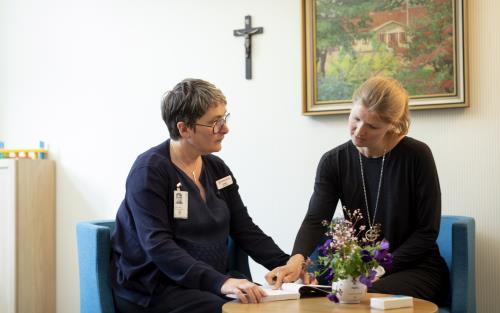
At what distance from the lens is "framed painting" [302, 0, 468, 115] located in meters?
3.08

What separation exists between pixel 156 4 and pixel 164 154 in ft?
5.54

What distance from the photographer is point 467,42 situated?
3045 mm

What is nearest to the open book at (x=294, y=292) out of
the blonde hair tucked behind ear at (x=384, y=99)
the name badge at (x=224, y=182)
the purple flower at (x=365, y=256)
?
the purple flower at (x=365, y=256)

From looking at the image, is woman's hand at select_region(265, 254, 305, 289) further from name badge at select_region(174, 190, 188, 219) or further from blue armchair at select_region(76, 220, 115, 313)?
blue armchair at select_region(76, 220, 115, 313)

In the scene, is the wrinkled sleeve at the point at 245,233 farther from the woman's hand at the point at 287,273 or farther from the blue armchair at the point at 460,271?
the blue armchair at the point at 460,271

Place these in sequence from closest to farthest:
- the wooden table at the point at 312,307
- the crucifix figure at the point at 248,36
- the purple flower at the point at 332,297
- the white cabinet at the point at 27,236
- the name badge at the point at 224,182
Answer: the wooden table at the point at 312,307 → the purple flower at the point at 332,297 → the name badge at the point at 224,182 → the crucifix figure at the point at 248,36 → the white cabinet at the point at 27,236

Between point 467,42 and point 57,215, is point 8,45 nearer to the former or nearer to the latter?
point 57,215

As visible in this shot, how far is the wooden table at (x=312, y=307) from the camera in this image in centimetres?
196

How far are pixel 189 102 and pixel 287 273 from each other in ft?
2.50

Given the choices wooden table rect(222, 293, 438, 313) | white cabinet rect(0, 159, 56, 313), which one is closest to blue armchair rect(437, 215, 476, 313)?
wooden table rect(222, 293, 438, 313)

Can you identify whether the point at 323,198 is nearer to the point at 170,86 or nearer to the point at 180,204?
the point at 180,204

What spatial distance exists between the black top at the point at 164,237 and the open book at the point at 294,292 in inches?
7.1

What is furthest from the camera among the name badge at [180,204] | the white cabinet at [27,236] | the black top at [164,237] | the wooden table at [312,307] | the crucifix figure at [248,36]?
the white cabinet at [27,236]

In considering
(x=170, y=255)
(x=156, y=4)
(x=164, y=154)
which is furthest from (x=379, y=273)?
(x=156, y=4)
